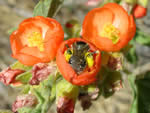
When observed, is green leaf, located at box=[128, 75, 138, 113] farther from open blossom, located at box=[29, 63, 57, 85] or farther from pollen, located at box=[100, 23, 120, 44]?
open blossom, located at box=[29, 63, 57, 85]

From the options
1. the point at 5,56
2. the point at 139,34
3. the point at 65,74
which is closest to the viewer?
the point at 65,74

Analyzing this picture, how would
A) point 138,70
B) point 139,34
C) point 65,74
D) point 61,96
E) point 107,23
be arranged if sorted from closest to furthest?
point 65,74
point 61,96
point 107,23
point 139,34
point 138,70

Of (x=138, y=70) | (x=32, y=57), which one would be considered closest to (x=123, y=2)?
(x=32, y=57)

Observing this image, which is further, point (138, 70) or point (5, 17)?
point (5, 17)

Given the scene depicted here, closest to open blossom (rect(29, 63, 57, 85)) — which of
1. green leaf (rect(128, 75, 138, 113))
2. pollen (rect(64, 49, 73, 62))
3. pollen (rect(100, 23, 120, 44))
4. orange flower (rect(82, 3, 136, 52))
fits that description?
pollen (rect(64, 49, 73, 62))

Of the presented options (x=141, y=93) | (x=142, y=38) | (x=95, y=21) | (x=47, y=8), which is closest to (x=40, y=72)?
(x=47, y=8)

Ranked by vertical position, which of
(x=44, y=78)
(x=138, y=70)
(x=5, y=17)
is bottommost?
(x=138, y=70)

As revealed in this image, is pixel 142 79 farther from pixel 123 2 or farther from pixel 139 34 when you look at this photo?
pixel 123 2
